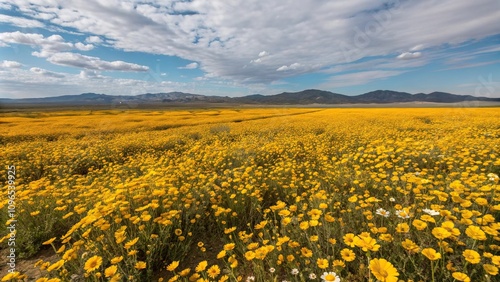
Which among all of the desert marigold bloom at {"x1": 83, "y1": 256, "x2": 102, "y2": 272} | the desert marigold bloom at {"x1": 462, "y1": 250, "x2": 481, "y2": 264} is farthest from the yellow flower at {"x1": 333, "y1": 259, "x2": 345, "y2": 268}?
the desert marigold bloom at {"x1": 83, "y1": 256, "x2": 102, "y2": 272}

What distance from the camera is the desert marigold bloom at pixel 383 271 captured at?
5.44ft

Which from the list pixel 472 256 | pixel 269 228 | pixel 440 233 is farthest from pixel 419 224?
pixel 269 228

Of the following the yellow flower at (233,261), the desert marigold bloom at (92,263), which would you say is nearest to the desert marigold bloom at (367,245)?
the yellow flower at (233,261)

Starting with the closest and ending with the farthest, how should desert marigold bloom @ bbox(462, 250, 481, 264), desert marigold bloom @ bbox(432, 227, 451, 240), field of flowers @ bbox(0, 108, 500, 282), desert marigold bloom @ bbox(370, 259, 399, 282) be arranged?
desert marigold bloom @ bbox(370, 259, 399, 282), desert marigold bloom @ bbox(462, 250, 481, 264), desert marigold bloom @ bbox(432, 227, 451, 240), field of flowers @ bbox(0, 108, 500, 282)

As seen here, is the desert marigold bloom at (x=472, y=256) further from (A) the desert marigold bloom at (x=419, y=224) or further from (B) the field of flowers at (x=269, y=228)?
(A) the desert marigold bloom at (x=419, y=224)

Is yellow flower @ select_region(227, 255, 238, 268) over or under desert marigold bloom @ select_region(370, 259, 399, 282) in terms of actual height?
under

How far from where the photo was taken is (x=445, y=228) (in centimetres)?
217

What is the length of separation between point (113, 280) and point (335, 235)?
8.07 ft

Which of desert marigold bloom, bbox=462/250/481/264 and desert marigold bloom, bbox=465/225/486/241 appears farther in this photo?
desert marigold bloom, bbox=465/225/486/241

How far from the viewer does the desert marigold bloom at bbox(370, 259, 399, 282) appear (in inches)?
65.3

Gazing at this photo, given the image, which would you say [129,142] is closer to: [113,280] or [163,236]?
[163,236]

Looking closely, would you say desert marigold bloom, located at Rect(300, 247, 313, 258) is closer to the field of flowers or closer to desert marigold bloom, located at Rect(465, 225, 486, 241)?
the field of flowers

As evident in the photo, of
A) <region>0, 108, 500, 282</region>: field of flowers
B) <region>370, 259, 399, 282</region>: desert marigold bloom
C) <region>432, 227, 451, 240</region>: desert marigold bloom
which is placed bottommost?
<region>0, 108, 500, 282</region>: field of flowers

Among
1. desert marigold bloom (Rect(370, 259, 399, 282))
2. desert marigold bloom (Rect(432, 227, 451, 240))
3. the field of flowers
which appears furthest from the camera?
the field of flowers
